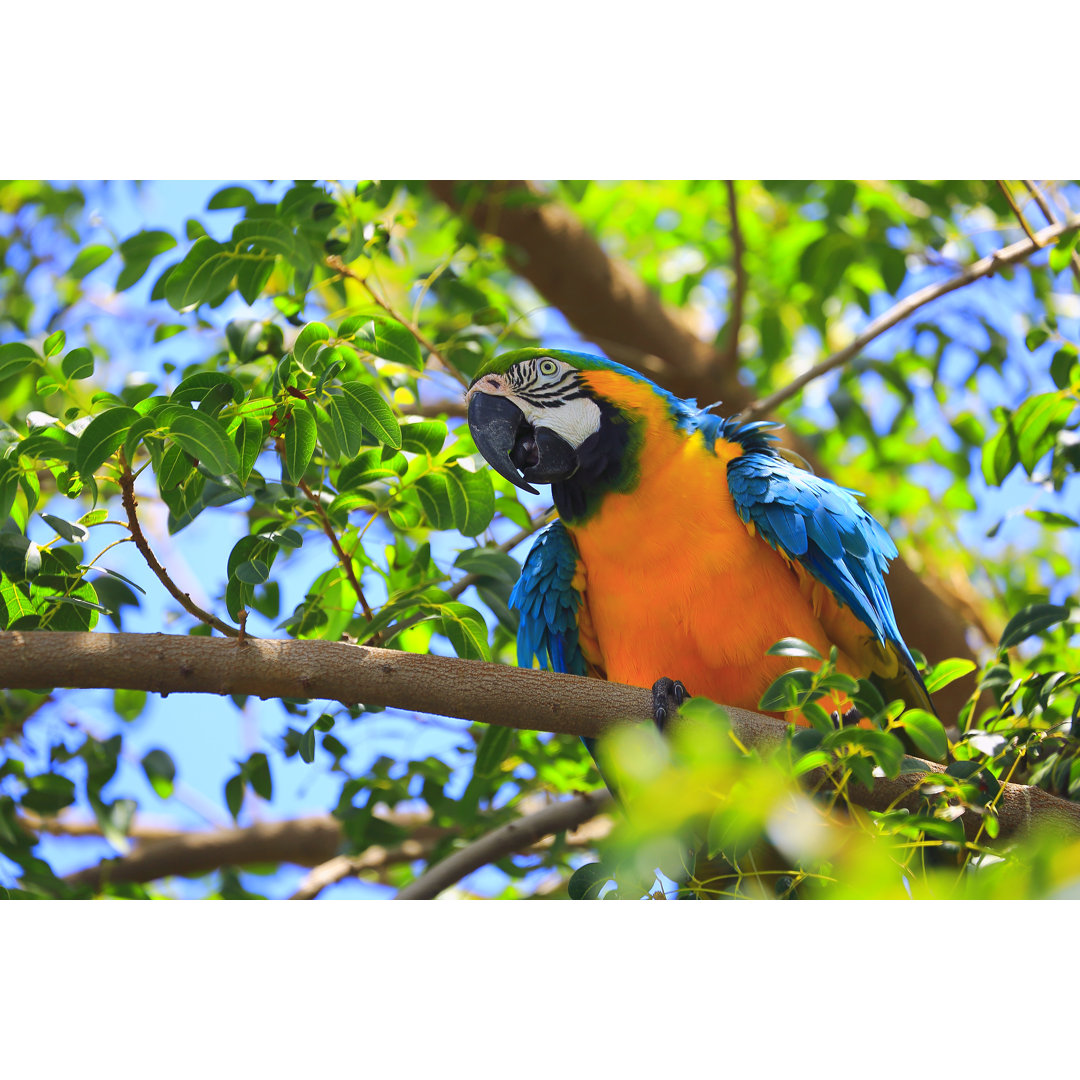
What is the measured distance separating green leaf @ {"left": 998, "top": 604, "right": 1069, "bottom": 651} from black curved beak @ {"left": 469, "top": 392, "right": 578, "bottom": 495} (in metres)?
0.82

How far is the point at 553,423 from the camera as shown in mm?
1890

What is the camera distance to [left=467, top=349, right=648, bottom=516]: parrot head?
1889 mm

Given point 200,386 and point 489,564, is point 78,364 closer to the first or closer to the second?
point 200,386

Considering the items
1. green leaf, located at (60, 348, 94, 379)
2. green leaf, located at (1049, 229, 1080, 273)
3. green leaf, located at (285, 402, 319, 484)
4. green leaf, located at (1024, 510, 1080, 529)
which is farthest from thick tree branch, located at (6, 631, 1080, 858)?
green leaf, located at (1049, 229, 1080, 273)

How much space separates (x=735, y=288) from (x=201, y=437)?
198cm

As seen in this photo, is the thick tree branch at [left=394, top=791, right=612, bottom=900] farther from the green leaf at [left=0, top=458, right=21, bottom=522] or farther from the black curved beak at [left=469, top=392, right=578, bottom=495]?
the green leaf at [left=0, top=458, right=21, bottom=522]

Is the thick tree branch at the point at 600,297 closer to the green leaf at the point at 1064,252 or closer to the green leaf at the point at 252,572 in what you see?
the green leaf at the point at 1064,252

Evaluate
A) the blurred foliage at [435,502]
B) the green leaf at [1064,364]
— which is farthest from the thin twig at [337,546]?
the green leaf at [1064,364]

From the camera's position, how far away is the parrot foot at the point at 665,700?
150cm

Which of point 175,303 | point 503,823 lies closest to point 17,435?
point 175,303

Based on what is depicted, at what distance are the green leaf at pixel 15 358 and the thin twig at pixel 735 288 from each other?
1.84 m

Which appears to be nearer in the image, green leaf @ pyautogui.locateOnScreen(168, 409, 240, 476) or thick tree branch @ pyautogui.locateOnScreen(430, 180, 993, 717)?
green leaf @ pyautogui.locateOnScreen(168, 409, 240, 476)

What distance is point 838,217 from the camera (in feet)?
9.07

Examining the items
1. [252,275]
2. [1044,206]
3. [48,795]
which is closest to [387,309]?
[252,275]
